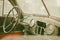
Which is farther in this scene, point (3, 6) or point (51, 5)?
point (3, 6)

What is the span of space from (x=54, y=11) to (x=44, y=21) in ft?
1.10

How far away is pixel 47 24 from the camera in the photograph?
3283mm

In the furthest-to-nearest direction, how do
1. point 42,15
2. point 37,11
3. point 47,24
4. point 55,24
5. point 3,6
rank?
point 3,6 < point 37,11 < point 42,15 < point 47,24 < point 55,24

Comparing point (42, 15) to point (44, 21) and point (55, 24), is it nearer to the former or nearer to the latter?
point (44, 21)

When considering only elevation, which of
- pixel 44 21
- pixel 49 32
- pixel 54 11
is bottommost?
pixel 49 32

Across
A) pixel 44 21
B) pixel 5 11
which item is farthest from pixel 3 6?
pixel 44 21

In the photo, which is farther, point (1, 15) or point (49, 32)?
point (1, 15)

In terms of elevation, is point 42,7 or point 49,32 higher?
point 42,7

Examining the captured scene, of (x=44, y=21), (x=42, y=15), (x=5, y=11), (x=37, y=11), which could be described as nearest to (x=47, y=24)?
(x=44, y=21)

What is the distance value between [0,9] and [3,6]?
205 mm

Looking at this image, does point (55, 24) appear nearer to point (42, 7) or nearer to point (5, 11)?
point (42, 7)

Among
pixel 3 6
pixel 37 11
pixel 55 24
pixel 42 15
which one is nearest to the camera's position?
pixel 55 24

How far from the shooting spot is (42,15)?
11.7ft

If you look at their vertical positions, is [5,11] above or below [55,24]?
above
